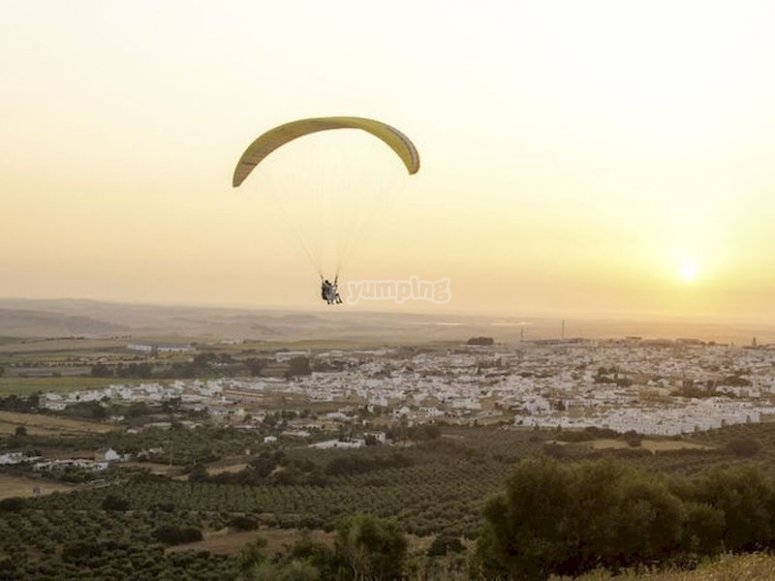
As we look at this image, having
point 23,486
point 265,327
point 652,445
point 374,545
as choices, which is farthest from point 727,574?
point 265,327

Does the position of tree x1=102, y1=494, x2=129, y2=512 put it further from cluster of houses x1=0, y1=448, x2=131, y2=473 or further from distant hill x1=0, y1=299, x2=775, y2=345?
distant hill x1=0, y1=299, x2=775, y2=345

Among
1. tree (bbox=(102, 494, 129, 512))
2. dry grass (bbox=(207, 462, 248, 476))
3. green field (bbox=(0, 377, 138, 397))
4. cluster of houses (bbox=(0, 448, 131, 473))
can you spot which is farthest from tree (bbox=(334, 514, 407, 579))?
green field (bbox=(0, 377, 138, 397))

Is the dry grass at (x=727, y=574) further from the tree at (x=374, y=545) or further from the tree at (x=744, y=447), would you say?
the tree at (x=744, y=447)

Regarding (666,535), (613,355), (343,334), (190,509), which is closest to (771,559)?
(666,535)

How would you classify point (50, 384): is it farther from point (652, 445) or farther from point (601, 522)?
point (601, 522)

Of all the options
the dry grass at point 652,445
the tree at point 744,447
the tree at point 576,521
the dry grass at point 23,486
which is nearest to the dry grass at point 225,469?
the dry grass at point 23,486

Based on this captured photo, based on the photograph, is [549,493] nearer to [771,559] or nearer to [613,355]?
[771,559]
